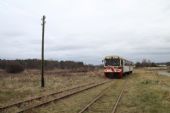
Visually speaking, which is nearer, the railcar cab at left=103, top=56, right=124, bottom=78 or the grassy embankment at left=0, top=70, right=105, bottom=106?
the grassy embankment at left=0, top=70, right=105, bottom=106

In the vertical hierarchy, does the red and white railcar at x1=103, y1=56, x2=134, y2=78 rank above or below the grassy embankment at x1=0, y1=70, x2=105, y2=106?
above

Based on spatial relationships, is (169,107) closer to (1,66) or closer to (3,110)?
(3,110)

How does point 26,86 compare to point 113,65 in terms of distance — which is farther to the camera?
point 113,65

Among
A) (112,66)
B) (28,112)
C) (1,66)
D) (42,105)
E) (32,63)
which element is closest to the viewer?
(28,112)

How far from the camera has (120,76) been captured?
152ft

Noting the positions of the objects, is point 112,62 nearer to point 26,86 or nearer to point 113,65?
point 113,65

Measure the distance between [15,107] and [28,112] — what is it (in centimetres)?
144

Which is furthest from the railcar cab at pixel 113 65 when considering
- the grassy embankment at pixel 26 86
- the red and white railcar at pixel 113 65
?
the grassy embankment at pixel 26 86

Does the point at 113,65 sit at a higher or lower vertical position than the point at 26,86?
higher

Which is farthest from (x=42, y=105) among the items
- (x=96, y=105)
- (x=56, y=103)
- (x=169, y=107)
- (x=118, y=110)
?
(x=169, y=107)

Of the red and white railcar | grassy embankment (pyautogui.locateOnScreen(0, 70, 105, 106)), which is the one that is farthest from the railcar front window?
grassy embankment (pyautogui.locateOnScreen(0, 70, 105, 106))

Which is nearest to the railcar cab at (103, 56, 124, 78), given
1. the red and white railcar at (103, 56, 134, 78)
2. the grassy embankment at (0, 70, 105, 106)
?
the red and white railcar at (103, 56, 134, 78)

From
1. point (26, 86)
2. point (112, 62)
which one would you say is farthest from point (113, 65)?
point (26, 86)

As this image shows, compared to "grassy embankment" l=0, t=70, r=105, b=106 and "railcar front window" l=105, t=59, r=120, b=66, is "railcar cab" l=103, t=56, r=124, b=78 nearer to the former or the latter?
"railcar front window" l=105, t=59, r=120, b=66
